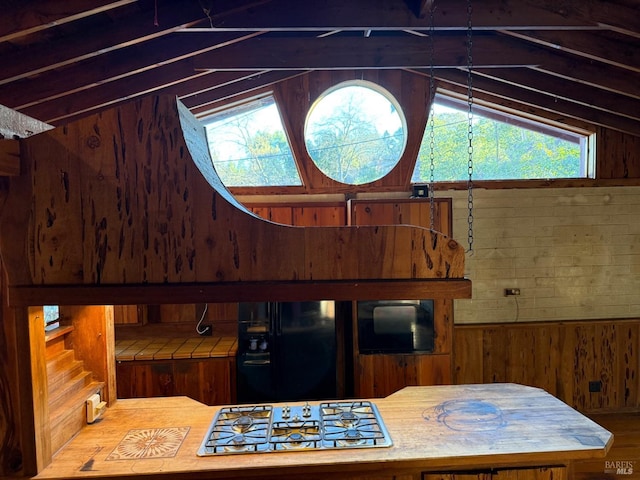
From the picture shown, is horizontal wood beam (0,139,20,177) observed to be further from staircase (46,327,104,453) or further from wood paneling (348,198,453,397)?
wood paneling (348,198,453,397)

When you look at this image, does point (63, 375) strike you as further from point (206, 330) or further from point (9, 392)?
point (206, 330)

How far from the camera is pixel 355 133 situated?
12.6 feet

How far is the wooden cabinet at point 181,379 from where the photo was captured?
3295 millimetres

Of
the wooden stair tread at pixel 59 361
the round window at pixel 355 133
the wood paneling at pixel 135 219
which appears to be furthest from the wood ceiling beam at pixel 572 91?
the wooden stair tread at pixel 59 361

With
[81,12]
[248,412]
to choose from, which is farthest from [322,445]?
[81,12]

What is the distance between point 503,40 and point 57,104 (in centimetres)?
330

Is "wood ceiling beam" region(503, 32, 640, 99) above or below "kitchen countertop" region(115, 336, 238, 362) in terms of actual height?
above

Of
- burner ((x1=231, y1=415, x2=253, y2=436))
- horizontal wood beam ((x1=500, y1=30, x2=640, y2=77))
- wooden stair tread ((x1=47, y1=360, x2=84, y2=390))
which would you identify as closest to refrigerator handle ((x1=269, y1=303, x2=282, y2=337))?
burner ((x1=231, y1=415, x2=253, y2=436))

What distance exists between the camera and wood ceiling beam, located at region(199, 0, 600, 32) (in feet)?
7.97

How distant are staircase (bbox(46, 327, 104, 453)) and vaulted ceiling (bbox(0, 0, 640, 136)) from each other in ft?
4.68

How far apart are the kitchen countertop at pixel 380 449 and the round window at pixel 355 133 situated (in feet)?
8.02

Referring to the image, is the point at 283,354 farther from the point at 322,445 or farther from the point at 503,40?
the point at 503,40

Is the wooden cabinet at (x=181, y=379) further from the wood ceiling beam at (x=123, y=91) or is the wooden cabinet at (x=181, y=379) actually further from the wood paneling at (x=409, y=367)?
the wood ceiling beam at (x=123, y=91)

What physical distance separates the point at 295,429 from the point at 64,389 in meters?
1.03
